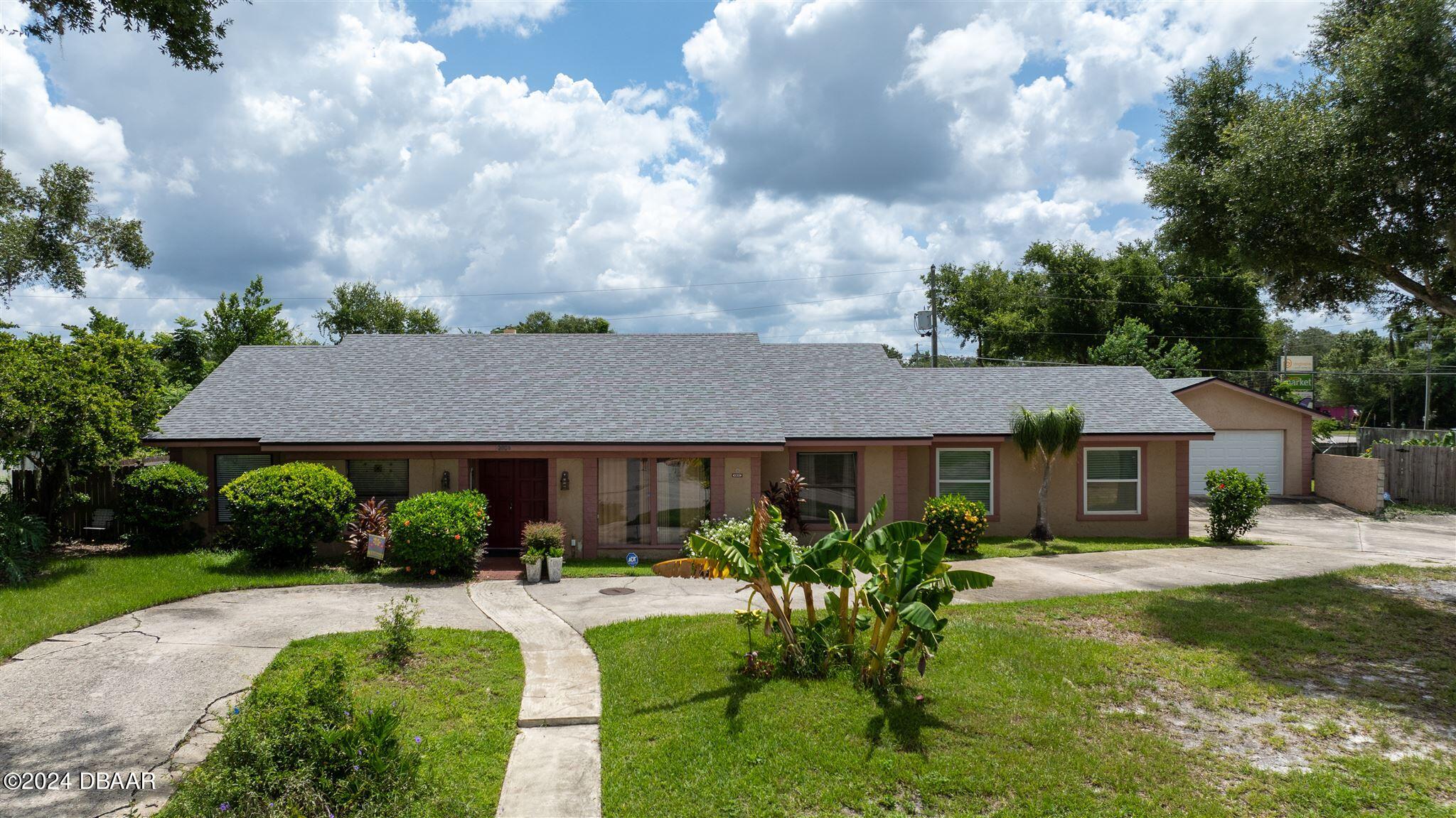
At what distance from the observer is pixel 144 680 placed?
7.51 meters

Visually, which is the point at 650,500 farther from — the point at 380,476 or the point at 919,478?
the point at 919,478

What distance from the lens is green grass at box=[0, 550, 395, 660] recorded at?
930 cm

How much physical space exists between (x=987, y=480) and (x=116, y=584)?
16845 millimetres

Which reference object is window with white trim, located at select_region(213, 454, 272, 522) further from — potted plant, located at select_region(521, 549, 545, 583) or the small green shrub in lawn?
the small green shrub in lawn

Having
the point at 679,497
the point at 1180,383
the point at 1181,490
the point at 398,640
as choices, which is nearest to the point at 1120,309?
the point at 1180,383

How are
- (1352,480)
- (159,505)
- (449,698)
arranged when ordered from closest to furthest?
(449,698)
(159,505)
(1352,480)

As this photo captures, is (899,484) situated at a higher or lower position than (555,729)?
higher

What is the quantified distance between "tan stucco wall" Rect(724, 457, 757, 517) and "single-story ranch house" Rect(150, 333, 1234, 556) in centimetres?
4

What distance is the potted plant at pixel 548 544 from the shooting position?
1300 cm

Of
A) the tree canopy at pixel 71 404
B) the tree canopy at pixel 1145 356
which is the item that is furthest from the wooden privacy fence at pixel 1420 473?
the tree canopy at pixel 71 404

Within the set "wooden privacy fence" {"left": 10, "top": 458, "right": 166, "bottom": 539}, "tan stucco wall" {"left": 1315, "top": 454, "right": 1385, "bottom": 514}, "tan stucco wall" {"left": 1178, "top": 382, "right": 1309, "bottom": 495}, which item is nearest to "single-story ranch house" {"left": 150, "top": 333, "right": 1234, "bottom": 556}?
"wooden privacy fence" {"left": 10, "top": 458, "right": 166, "bottom": 539}

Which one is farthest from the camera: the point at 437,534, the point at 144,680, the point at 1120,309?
the point at 1120,309

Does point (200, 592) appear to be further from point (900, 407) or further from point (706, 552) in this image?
point (900, 407)

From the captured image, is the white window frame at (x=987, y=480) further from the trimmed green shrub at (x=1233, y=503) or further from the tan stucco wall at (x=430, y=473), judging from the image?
the tan stucco wall at (x=430, y=473)
